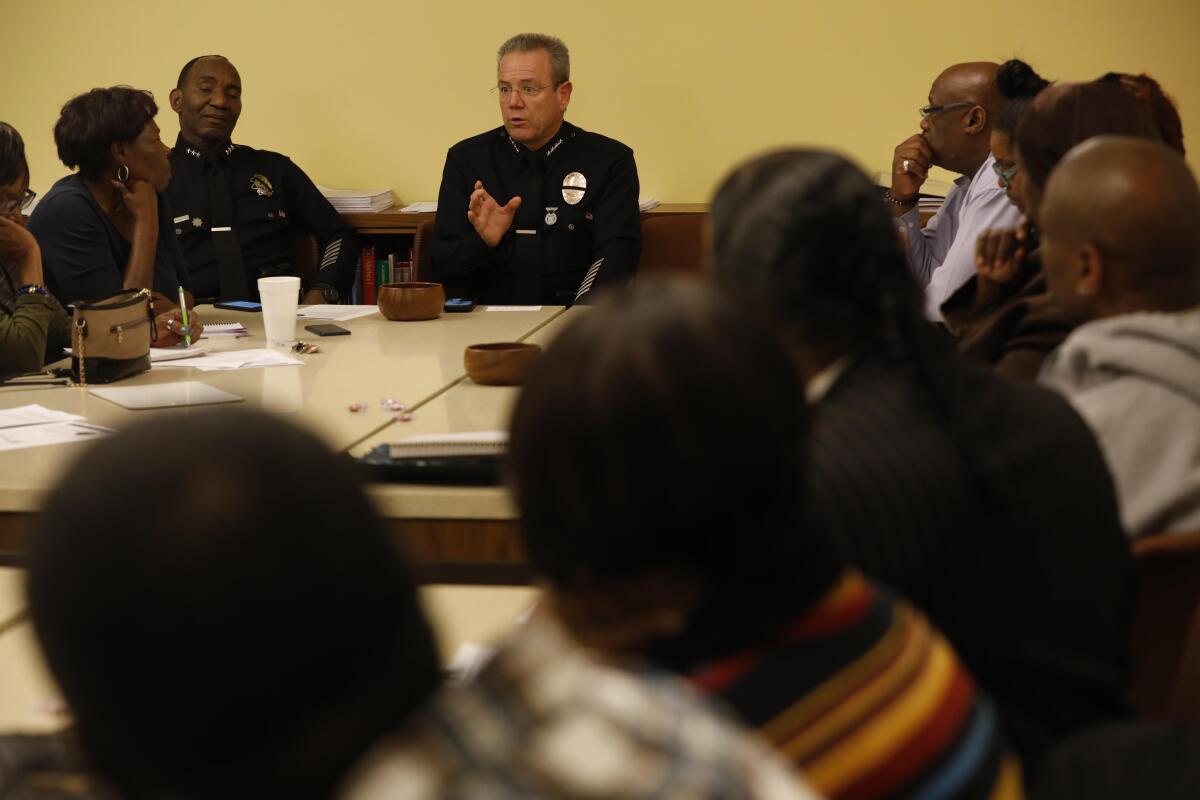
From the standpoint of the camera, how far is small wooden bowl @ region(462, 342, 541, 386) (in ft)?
8.25

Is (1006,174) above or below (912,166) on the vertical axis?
above

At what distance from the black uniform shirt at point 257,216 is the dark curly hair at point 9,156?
159 centimetres

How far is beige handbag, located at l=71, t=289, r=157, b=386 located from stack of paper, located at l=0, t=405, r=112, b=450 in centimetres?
24

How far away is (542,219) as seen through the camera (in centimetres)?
437

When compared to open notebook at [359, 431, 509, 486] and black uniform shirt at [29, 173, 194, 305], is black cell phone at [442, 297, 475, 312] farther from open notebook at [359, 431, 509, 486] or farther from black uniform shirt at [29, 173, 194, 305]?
open notebook at [359, 431, 509, 486]

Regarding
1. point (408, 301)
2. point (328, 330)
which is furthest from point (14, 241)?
point (408, 301)

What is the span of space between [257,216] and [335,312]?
1.25 metres

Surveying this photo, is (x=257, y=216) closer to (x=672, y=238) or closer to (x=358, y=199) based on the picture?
(x=358, y=199)

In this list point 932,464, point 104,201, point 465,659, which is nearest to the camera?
point 932,464

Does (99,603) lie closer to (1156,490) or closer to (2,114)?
(1156,490)

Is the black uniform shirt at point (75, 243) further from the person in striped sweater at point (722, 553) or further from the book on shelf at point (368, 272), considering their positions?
the person in striped sweater at point (722, 553)

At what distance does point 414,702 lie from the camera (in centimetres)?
59

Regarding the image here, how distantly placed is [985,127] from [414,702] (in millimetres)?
3401

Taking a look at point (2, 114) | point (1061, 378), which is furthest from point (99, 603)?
point (2, 114)
